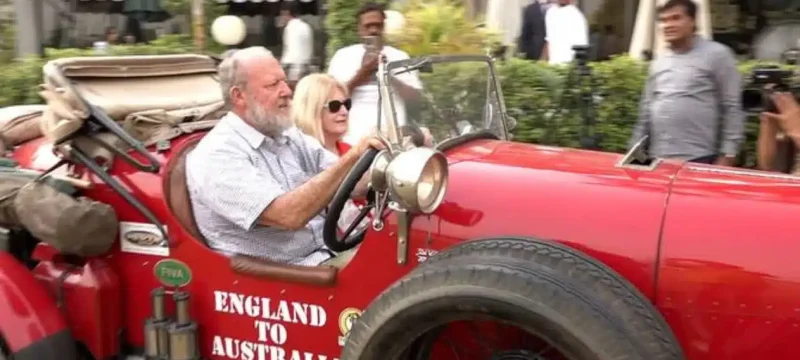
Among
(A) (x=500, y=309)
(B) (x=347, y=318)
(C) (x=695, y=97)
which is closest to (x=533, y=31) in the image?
(C) (x=695, y=97)

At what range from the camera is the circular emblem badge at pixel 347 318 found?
2704 mm

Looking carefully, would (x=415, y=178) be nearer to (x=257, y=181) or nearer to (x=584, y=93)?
(x=257, y=181)

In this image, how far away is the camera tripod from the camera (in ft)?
19.2

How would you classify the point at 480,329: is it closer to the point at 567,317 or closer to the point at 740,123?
the point at 567,317

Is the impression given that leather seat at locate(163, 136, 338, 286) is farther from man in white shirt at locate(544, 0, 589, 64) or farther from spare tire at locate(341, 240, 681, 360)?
man in white shirt at locate(544, 0, 589, 64)

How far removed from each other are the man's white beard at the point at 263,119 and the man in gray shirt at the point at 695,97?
2270 mm

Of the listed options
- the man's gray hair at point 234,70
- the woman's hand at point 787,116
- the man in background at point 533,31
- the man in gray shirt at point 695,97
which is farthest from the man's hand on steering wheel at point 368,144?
the man in background at point 533,31

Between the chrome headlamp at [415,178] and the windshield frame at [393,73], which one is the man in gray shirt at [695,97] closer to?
the windshield frame at [393,73]

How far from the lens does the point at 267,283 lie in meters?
2.84

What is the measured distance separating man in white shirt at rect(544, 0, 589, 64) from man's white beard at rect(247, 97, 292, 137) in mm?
5004

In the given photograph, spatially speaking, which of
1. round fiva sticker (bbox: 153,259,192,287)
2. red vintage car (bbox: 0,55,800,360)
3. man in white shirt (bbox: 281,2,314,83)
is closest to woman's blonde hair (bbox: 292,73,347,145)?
red vintage car (bbox: 0,55,800,360)

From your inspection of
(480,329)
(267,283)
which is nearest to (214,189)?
→ (267,283)

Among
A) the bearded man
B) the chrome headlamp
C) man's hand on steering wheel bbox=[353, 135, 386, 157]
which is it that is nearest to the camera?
the chrome headlamp

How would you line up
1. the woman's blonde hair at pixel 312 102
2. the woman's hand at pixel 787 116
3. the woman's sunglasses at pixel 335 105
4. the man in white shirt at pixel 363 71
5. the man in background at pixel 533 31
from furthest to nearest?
the man in background at pixel 533 31
the man in white shirt at pixel 363 71
the woman's hand at pixel 787 116
the woman's blonde hair at pixel 312 102
the woman's sunglasses at pixel 335 105
